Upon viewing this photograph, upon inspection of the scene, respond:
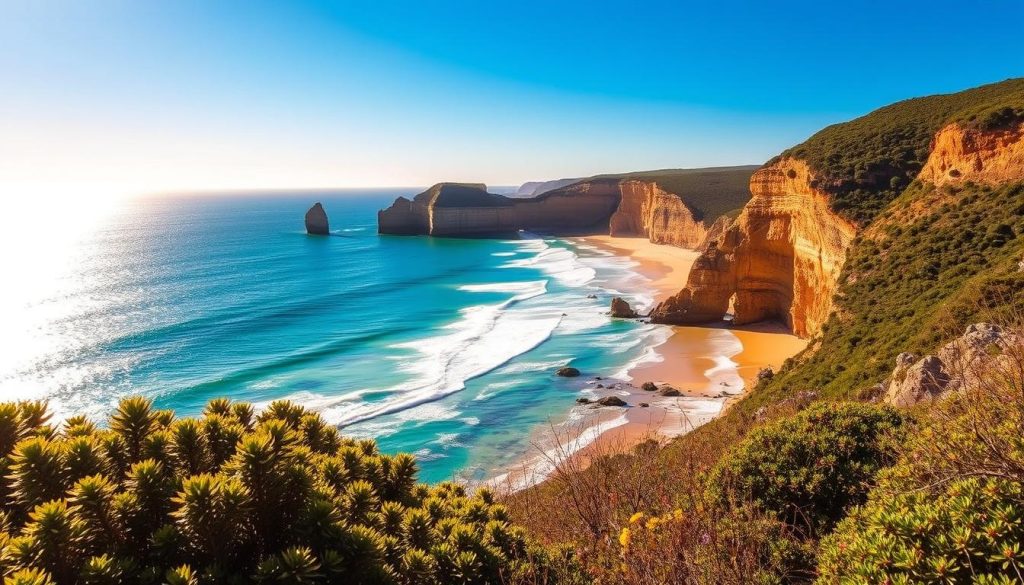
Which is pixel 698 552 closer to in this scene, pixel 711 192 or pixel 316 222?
pixel 711 192

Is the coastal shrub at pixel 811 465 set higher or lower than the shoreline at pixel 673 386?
higher

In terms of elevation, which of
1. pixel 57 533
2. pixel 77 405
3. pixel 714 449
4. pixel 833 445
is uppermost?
pixel 57 533

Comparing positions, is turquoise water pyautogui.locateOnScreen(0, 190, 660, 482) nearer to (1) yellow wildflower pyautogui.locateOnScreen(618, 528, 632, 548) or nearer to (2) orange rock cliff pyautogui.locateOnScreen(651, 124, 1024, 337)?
(2) orange rock cliff pyautogui.locateOnScreen(651, 124, 1024, 337)

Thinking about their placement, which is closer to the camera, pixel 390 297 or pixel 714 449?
pixel 714 449

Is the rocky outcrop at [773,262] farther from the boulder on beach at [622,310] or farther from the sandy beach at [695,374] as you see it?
the boulder on beach at [622,310]

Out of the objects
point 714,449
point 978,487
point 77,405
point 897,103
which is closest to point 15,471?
point 978,487

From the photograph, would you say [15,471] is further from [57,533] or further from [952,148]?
[952,148]

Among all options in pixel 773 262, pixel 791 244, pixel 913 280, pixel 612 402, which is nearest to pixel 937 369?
pixel 913 280

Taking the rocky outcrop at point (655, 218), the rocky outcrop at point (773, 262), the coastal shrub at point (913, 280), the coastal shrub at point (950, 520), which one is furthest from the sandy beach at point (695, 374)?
the rocky outcrop at point (655, 218)
